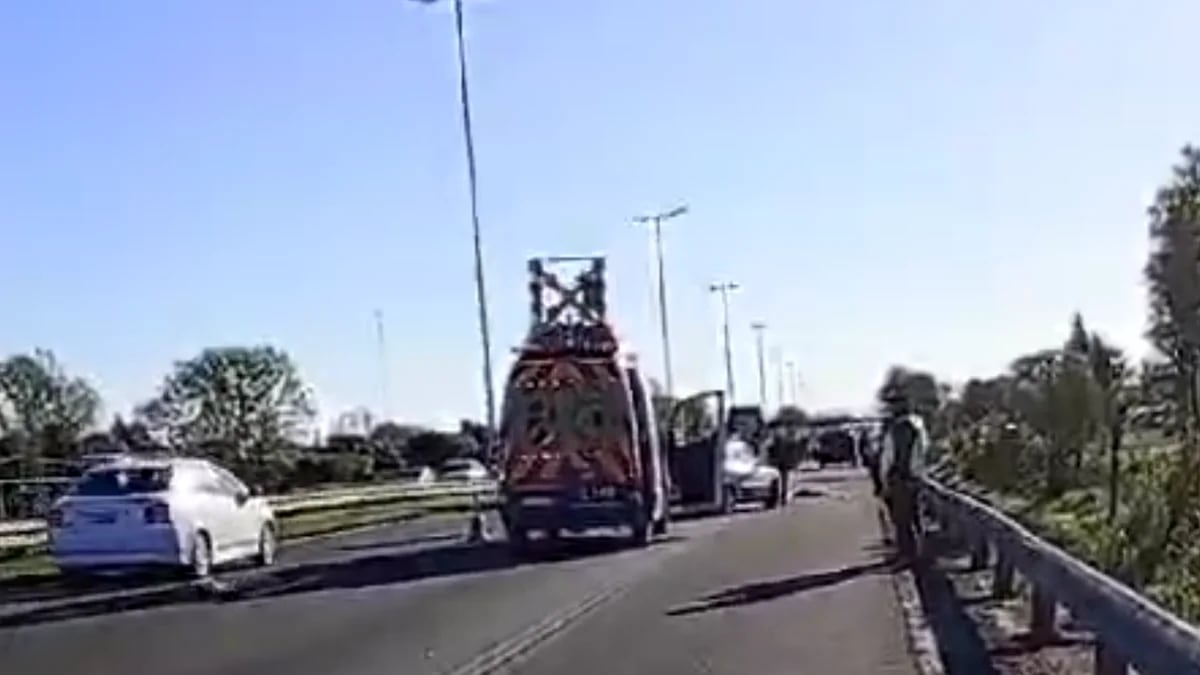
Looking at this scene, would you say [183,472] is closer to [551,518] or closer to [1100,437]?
[551,518]

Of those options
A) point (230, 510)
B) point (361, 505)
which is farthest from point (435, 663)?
point (361, 505)

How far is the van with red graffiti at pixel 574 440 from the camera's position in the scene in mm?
36312

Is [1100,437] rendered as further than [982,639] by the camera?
Yes

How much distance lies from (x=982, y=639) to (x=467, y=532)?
86.6 ft

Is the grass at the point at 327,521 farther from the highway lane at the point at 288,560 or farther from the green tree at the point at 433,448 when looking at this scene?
the green tree at the point at 433,448

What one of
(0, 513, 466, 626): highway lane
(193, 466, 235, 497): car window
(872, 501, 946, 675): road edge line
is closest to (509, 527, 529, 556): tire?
(0, 513, 466, 626): highway lane

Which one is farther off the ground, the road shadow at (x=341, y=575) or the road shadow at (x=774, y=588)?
the road shadow at (x=341, y=575)

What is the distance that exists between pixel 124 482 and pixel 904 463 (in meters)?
9.45

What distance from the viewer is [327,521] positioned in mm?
53125

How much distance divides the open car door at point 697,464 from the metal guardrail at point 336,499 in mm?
3674

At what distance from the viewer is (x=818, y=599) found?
24.9 m

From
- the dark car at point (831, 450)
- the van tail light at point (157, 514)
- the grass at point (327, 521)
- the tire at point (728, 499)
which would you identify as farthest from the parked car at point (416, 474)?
the van tail light at point (157, 514)

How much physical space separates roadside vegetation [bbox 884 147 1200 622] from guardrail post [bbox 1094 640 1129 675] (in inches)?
351

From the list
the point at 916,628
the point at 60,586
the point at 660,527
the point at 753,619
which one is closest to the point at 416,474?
the point at 660,527
